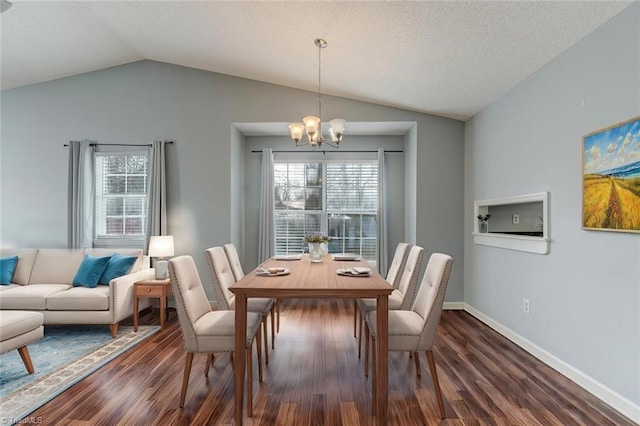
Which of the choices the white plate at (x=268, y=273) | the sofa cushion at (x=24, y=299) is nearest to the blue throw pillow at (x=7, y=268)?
the sofa cushion at (x=24, y=299)

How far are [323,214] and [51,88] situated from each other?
413 cm

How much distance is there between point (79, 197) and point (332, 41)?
12.4 feet

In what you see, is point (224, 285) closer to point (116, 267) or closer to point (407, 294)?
point (407, 294)

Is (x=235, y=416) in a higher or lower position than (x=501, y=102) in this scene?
lower

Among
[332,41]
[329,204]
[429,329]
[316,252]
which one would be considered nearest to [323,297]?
[429,329]

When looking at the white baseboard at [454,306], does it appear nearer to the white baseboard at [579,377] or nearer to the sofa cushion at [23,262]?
the white baseboard at [579,377]

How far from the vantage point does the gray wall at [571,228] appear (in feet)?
6.63

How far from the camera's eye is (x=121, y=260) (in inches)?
146

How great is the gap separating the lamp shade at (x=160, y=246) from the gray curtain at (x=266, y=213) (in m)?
1.28

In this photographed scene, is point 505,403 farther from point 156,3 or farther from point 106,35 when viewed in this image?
point 106,35

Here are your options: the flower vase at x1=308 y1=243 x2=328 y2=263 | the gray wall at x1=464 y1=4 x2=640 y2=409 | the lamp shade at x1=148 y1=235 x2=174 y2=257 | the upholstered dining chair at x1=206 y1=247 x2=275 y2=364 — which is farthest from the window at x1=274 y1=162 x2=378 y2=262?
the upholstered dining chair at x1=206 y1=247 x2=275 y2=364

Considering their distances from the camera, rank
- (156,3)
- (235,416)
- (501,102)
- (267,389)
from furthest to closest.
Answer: (501,102), (156,3), (267,389), (235,416)

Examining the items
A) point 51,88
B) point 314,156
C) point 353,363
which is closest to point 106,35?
point 51,88

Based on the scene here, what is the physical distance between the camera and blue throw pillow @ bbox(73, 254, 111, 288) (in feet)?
11.5
